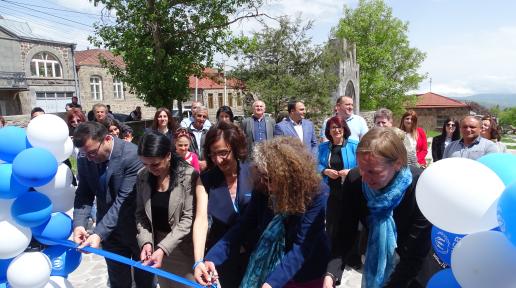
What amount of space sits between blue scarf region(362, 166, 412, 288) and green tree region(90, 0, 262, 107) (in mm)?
10128

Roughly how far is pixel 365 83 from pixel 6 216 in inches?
1128

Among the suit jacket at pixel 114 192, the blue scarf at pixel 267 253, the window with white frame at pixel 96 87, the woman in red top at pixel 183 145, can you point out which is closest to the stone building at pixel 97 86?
the window with white frame at pixel 96 87

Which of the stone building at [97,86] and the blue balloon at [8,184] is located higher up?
the stone building at [97,86]

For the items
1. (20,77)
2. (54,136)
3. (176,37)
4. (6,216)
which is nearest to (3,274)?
(6,216)

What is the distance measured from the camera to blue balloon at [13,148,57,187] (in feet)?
7.19

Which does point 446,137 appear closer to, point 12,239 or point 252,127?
point 252,127

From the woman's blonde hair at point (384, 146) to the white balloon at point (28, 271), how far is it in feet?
7.07

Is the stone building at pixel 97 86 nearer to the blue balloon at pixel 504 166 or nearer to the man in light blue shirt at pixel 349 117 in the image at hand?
the man in light blue shirt at pixel 349 117

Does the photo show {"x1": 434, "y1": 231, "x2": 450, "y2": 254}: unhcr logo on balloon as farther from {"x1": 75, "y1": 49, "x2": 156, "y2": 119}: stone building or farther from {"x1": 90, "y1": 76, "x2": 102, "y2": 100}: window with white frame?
{"x1": 90, "y1": 76, "x2": 102, "y2": 100}: window with white frame

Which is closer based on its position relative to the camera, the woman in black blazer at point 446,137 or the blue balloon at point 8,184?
the blue balloon at point 8,184

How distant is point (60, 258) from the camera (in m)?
2.60

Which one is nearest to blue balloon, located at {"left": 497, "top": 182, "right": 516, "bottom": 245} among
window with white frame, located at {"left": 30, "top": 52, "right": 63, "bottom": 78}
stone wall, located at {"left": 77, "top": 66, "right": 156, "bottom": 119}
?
stone wall, located at {"left": 77, "top": 66, "right": 156, "bottom": 119}

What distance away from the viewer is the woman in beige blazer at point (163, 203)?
2416mm

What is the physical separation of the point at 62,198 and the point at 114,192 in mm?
361
